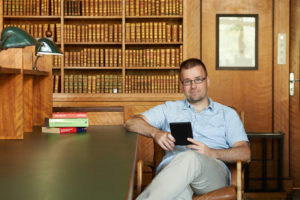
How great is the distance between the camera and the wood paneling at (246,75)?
4133mm

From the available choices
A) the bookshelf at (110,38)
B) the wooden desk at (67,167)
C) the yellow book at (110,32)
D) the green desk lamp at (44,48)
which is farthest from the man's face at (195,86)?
the yellow book at (110,32)

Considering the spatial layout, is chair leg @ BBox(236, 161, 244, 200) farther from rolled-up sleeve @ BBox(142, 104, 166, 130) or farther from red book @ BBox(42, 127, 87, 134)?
red book @ BBox(42, 127, 87, 134)

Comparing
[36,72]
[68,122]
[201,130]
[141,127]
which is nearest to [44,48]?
[36,72]

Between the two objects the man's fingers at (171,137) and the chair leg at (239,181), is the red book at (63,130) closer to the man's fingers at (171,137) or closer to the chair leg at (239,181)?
the man's fingers at (171,137)

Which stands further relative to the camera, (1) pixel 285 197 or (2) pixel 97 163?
(1) pixel 285 197

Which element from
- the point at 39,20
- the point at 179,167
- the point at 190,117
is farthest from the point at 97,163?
the point at 39,20

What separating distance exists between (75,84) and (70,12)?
2.48 ft

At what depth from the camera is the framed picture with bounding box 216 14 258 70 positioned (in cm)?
416

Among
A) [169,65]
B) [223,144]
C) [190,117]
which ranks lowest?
[223,144]

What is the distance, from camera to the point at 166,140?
2.11 m

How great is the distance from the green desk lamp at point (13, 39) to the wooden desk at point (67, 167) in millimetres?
440

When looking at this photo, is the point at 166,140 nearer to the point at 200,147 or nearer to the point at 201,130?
the point at 200,147

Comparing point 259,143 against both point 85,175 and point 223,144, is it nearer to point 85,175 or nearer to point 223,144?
point 223,144

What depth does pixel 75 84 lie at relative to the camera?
13.8ft
